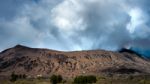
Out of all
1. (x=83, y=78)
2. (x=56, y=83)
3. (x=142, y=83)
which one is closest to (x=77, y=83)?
(x=83, y=78)

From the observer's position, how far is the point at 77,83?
169 metres

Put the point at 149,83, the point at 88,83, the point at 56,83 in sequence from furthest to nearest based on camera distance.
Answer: the point at 56,83
the point at 88,83
the point at 149,83

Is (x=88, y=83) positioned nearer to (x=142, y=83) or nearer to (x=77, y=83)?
(x=77, y=83)

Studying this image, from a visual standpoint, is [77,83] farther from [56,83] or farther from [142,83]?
[142,83]

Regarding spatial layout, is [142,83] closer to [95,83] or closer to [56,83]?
[95,83]

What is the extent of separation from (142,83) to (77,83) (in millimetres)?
34131

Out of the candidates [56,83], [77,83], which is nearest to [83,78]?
[77,83]

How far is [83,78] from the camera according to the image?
571 ft

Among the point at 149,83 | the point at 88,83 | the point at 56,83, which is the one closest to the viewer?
the point at 149,83

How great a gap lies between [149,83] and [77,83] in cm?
3711

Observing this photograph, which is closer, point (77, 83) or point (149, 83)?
point (149, 83)

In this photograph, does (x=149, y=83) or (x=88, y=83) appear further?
(x=88, y=83)

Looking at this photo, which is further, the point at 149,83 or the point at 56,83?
the point at 56,83

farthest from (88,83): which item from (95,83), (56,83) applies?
(56,83)
